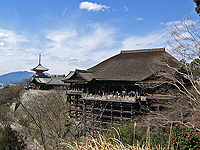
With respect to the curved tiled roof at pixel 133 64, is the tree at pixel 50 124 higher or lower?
lower

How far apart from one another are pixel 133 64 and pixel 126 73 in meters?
2.10

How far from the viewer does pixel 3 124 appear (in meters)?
21.5

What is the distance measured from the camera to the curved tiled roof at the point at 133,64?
15936 mm

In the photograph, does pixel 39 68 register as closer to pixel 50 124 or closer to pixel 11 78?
pixel 11 78

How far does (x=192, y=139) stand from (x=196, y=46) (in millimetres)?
5459

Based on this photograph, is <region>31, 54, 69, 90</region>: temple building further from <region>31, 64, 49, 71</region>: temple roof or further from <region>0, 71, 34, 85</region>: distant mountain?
<region>0, 71, 34, 85</region>: distant mountain

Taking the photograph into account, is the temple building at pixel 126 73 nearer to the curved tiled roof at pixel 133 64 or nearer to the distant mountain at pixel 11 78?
the curved tiled roof at pixel 133 64

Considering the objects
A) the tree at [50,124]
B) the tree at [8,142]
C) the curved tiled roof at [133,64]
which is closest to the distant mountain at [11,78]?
the tree at [50,124]

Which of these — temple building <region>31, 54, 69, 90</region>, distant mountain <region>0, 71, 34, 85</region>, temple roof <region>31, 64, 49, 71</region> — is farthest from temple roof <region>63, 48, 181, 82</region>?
temple roof <region>31, 64, 49, 71</region>

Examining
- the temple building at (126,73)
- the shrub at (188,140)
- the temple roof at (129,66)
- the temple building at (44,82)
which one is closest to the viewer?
the shrub at (188,140)

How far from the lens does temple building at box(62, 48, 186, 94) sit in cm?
1535

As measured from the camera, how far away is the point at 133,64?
59.7 feet

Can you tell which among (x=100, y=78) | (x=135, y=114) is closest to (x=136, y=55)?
(x=100, y=78)

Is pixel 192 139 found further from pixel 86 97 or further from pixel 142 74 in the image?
pixel 86 97
